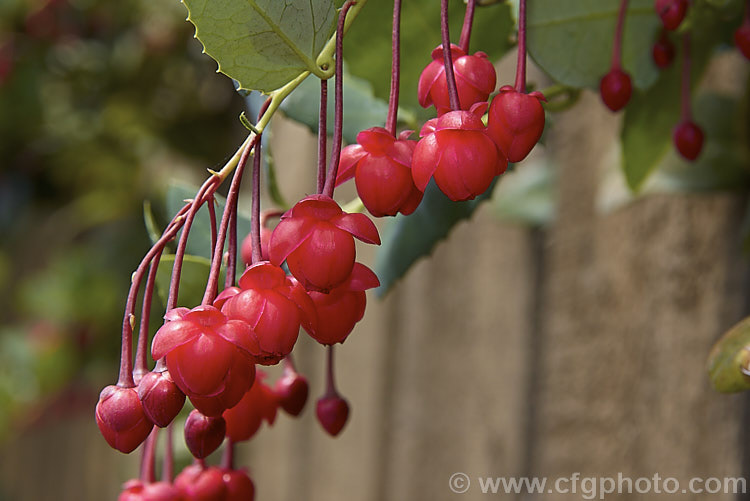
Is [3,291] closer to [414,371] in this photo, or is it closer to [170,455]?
[414,371]

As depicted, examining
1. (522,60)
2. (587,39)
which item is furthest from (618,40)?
(522,60)

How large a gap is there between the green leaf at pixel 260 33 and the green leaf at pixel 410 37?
→ 119mm

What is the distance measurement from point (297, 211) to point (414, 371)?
0.80 meters

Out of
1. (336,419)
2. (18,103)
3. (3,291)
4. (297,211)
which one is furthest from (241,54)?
(3,291)

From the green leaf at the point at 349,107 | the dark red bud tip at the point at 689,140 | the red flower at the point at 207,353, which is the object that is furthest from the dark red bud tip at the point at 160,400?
the dark red bud tip at the point at 689,140

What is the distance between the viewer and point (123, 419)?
333mm

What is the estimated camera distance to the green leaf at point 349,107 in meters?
0.53

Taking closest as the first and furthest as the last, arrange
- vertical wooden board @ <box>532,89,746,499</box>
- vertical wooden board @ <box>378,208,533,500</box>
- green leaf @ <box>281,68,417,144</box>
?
green leaf @ <box>281,68,417,144</box> < vertical wooden board @ <box>532,89,746,499</box> < vertical wooden board @ <box>378,208,533,500</box>

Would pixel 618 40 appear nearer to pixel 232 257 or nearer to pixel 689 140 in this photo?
pixel 689 140

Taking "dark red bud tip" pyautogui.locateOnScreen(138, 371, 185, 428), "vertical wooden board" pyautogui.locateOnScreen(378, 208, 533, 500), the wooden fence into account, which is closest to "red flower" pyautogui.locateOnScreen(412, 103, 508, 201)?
"dark red bud tip" pyautogui.locateOnScreen(138, 371, 185, 428)

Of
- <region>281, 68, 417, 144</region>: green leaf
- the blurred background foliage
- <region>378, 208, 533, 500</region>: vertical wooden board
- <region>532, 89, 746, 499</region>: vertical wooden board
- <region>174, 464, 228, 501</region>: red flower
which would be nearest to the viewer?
<region>174, 464, 228, 501</region>: red flower

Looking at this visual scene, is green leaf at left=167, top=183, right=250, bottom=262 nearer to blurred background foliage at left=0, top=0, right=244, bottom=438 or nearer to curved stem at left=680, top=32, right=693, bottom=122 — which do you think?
curved stem at left=680, top=32, right=693, bottom=122

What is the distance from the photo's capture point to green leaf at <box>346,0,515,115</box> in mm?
468

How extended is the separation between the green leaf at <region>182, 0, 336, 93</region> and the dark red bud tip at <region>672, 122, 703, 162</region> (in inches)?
10.2
